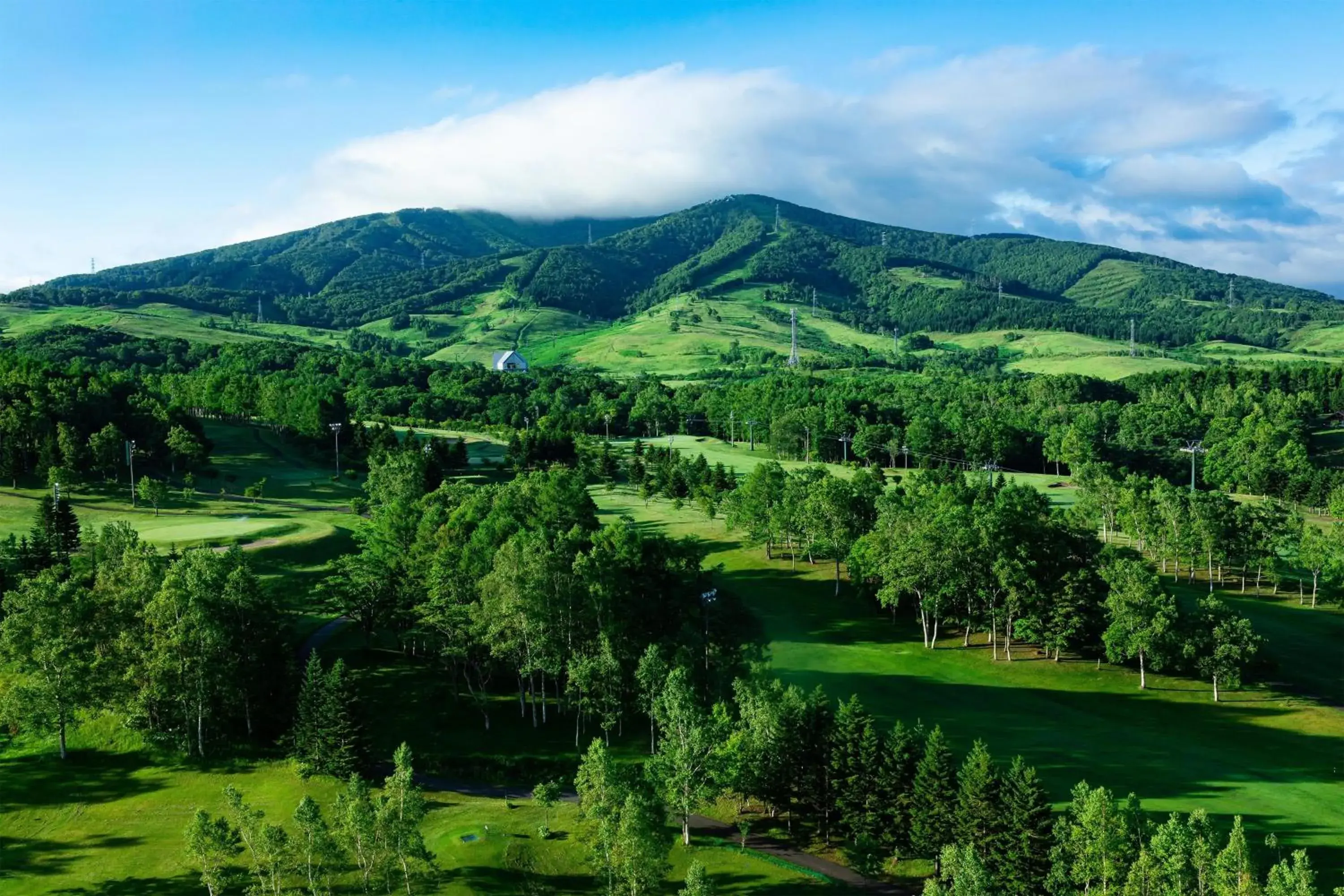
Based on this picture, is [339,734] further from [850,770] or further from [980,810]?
[980,810]

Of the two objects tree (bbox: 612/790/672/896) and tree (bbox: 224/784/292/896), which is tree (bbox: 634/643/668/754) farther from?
tree (bbox: 224/784/292/896)

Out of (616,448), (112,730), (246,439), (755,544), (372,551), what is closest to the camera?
(112,730)

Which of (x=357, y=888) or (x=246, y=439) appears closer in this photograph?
(x=357, y=888)

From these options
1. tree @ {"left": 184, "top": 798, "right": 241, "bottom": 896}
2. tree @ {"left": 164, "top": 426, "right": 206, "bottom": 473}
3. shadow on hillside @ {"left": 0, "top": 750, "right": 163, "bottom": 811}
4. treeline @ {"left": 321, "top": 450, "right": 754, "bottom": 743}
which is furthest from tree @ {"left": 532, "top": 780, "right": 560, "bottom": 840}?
tree @ {"left": 164, "top": 426, "right": 206, "bottom": 473}

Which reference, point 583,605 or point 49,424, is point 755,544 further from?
point 49,424

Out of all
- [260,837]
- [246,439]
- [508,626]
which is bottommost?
[260,837]

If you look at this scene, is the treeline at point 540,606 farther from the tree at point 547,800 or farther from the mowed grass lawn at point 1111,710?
the mowed grass lawn at point 1111,710

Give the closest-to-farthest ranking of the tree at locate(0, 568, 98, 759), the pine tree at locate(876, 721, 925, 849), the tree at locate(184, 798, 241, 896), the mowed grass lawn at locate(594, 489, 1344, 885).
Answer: the tree at locate(184, 798, 241, 896) → the pine tree at locate(876, 721, 925, 849) → the mowed grass lawn at locate(594, 489, 1344, 885) → the tree at locate(0, 568, 98, 759)

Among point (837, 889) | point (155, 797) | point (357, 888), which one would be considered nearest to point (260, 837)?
point (357, 888)
